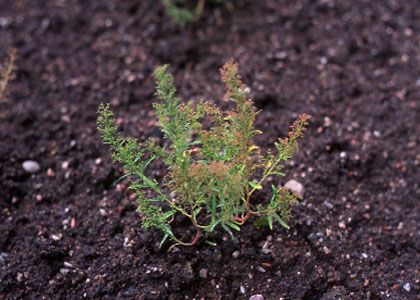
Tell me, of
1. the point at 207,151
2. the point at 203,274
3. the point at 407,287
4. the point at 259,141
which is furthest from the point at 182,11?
the point at 407,287

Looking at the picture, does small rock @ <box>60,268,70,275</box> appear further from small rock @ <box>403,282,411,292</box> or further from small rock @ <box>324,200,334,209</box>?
small rock @ <box>403,282,411,292</box>

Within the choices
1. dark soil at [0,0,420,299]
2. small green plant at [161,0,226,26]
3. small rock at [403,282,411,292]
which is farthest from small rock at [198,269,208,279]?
small green plant at [161,0,226,26]

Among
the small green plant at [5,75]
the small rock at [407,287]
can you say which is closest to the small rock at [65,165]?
the small green plant at [5,75]

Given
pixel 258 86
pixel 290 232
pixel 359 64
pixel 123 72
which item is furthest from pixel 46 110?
pixel 359 64

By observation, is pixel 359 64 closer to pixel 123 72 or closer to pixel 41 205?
pixel 123 72

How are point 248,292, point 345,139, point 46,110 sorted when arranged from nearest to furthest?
point 248,292
point 345,139
point 46,110

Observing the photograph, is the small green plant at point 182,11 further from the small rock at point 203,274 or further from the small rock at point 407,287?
the small rock at point 407,287
